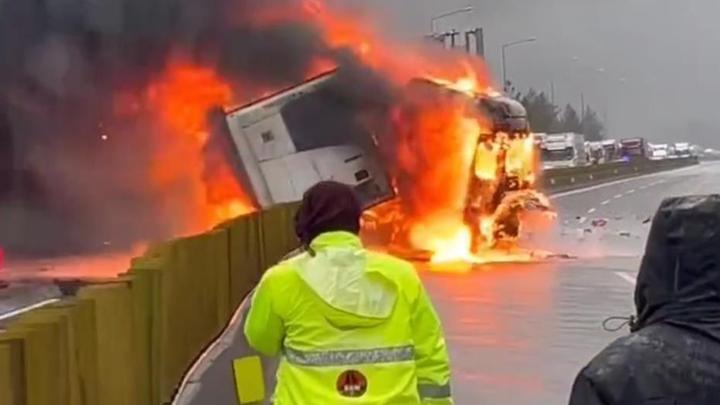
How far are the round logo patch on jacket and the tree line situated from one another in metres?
81.2

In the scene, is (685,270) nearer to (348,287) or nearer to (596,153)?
(348,287)

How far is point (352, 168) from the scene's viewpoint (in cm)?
2491

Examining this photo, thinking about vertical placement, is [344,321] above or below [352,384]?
above

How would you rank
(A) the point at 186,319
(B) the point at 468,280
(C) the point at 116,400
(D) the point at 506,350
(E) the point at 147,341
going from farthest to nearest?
(B) the point at 468,280
(D) the point at 506,350
(A) the point at 186,319
(E) the point at 147,341
(C) the point at 116,400

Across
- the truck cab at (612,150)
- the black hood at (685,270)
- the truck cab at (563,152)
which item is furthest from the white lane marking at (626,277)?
the truck cab at (612,150)

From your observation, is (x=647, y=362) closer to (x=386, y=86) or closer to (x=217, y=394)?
(x=217, y=394)

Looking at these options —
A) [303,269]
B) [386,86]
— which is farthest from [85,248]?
[303,269]

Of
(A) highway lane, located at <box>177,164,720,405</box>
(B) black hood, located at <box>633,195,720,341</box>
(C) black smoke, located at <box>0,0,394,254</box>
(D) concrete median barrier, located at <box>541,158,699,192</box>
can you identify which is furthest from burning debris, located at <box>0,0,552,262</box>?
(B) black hood, located at <box>633,195,720,341</box>

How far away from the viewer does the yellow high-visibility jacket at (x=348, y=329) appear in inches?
194

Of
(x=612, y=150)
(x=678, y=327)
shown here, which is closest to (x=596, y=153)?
(x=612, y=150)

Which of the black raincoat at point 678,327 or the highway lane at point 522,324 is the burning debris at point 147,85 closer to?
the highway lane at point 522,324

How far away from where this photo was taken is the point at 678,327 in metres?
2.82

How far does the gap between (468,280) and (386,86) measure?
23.4ft

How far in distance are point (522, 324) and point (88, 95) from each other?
63.3 ft
